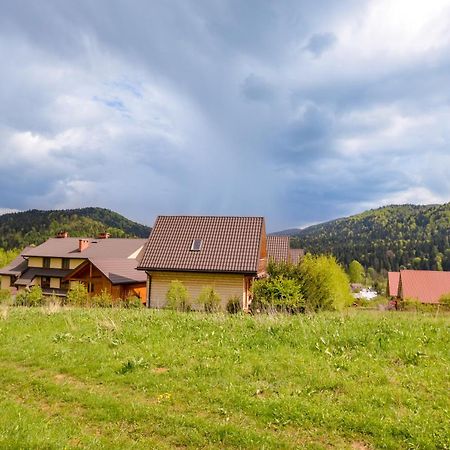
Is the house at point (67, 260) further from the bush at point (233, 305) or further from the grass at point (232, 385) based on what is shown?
the grass at point (232, 385)

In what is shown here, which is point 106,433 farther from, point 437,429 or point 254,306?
point 254,306

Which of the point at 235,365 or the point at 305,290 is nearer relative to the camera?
the point at 235,365

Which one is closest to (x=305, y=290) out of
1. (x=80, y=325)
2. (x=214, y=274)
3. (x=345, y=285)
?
(x=214, y=274)

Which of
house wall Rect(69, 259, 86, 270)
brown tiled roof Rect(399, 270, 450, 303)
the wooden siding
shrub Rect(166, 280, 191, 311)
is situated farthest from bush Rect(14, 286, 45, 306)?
brown tiled roof Rect(399, 270, 450, 303)

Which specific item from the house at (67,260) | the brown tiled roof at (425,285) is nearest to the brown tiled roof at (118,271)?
the house at (67,260)

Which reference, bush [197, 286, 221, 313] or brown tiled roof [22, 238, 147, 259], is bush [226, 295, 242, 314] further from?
brown tiled roof [22, 238, 147, 259]

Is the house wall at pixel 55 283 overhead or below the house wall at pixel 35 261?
below

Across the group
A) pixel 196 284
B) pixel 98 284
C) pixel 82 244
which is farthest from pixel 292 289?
pixel 82 244

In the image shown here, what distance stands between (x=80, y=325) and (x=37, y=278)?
4234 centimetres

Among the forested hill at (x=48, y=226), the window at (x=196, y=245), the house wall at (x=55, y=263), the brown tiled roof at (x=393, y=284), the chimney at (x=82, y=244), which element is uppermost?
the forested hill at (x=48, y=226)

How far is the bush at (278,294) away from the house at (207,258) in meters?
3.79

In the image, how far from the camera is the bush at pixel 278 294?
18375 mm

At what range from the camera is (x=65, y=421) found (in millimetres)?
5656

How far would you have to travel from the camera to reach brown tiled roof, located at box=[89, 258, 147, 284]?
115 feet
